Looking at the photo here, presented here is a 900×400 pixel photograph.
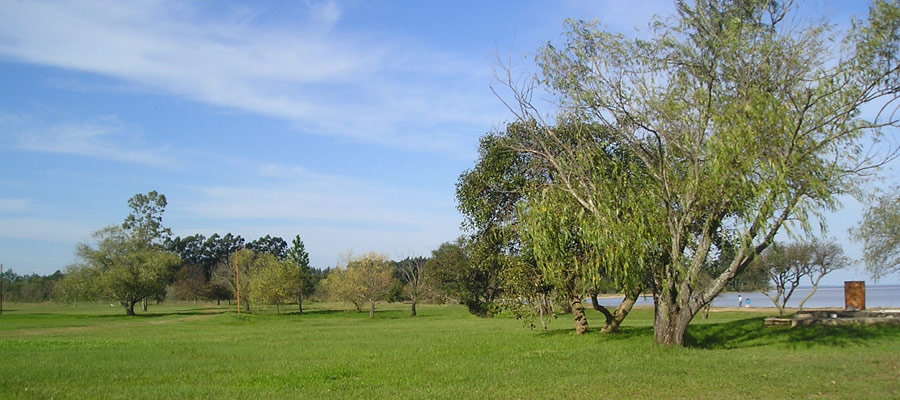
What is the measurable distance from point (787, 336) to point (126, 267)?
63657 mm

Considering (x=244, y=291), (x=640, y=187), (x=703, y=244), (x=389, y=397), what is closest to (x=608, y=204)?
(x=640, y=187)

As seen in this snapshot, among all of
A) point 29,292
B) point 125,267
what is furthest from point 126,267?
point 29,292

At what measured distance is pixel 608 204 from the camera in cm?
1695

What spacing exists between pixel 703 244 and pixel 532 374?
19.6ft

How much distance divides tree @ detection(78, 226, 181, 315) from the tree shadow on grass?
5853 centimetres

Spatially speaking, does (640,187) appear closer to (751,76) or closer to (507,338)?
(751,76)

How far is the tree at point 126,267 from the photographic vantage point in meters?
64.7

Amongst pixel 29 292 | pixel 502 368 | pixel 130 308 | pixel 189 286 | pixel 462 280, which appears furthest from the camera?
pixel 29 292

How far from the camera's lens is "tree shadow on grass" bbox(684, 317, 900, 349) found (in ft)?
59.7

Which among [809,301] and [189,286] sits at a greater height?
[189,286]

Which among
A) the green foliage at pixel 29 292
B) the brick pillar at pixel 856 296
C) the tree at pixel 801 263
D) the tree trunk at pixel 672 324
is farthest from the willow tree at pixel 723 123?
the green foliage at pixel 29 292

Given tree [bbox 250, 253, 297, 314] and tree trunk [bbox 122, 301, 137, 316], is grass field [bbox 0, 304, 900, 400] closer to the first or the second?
tree [bbox 250, 253, 297, 314]

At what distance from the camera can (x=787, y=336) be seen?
1962 cm

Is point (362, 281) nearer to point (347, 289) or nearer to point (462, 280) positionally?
point (347, 289)
